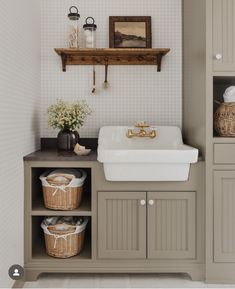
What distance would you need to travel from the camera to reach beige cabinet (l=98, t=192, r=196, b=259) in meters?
2.30

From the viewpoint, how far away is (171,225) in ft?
7.58

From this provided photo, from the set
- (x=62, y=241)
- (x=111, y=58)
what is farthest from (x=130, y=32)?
(x=62, y=241)

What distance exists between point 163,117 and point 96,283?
4.33 ft

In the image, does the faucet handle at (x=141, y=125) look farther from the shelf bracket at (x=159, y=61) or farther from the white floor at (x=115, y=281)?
the white floor at (x=115, y=281)

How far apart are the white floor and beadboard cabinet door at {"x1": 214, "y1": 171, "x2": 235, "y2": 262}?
0.86ft

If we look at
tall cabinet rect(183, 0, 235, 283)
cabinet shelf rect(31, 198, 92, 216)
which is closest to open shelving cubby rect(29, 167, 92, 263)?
cabinet shelf rect(31, 198, 92, 216)

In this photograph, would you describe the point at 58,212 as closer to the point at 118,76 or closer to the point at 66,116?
the point at 66,116

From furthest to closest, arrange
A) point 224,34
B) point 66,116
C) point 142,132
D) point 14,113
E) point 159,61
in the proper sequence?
point 159,61 < point 142,132 < point 66,116 < point 224,34 < point 14,113

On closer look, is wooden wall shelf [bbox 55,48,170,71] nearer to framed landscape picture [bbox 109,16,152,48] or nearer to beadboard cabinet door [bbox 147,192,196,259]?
framed landscape picture [bbox 109,16,152,48]

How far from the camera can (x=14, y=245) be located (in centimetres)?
207

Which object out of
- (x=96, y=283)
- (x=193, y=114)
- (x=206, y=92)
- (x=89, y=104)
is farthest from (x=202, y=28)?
(x=96, y=283)

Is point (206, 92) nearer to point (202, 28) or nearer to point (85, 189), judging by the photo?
point (202, 28)

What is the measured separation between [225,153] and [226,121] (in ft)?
0.67

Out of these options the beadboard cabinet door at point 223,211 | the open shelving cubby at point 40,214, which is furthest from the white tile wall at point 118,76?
the beadboard cabinet door at point 223,211
